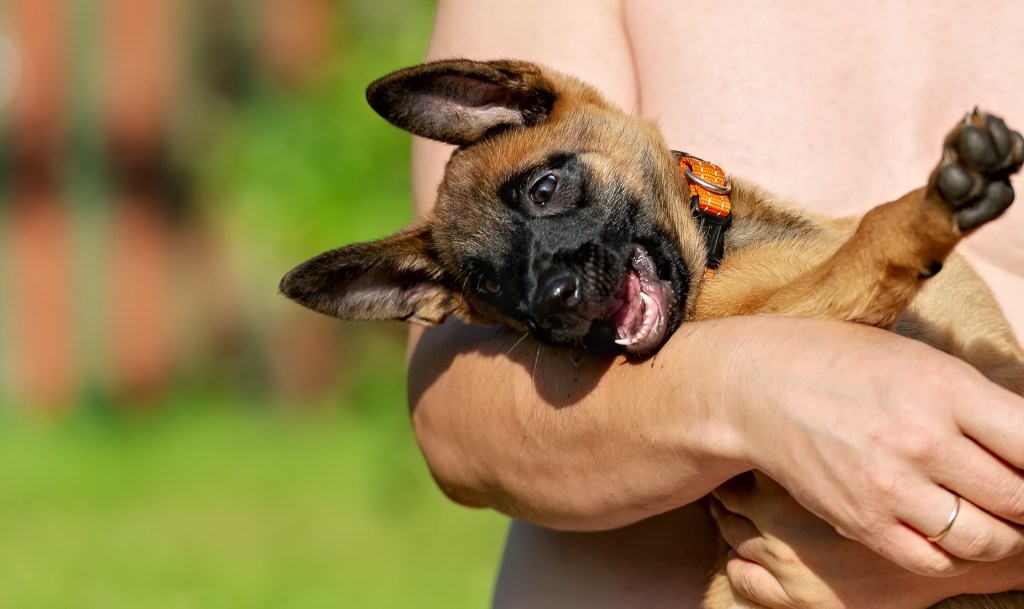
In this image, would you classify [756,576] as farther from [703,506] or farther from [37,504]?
[37,504]

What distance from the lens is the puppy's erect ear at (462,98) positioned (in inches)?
120

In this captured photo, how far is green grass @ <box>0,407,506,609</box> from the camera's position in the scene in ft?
20.5

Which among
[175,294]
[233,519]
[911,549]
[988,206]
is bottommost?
[233,519]

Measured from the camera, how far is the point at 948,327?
2625 millimetres

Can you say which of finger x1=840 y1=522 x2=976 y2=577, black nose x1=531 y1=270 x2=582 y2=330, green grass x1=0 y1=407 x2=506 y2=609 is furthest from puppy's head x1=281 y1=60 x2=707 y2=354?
green grass x1=0 y1=407 x2=506 y2=609

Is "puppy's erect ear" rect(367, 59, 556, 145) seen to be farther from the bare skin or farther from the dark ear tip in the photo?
the dark ear tip

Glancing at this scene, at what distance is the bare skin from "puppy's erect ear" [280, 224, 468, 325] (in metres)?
0.15

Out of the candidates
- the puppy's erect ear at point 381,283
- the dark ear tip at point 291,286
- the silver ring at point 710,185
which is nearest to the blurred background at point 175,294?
the puppy's erect ear at point 381,283

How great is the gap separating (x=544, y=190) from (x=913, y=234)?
115cm

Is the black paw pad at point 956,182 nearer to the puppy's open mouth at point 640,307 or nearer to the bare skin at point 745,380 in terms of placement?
the bare skin at point 745,380

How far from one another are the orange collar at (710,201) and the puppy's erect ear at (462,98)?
0.49 meters

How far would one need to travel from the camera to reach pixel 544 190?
3238 mm

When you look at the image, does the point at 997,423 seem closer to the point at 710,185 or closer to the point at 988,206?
the point at 988,206

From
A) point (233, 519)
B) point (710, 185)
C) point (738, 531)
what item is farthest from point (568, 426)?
point (233, 519)
